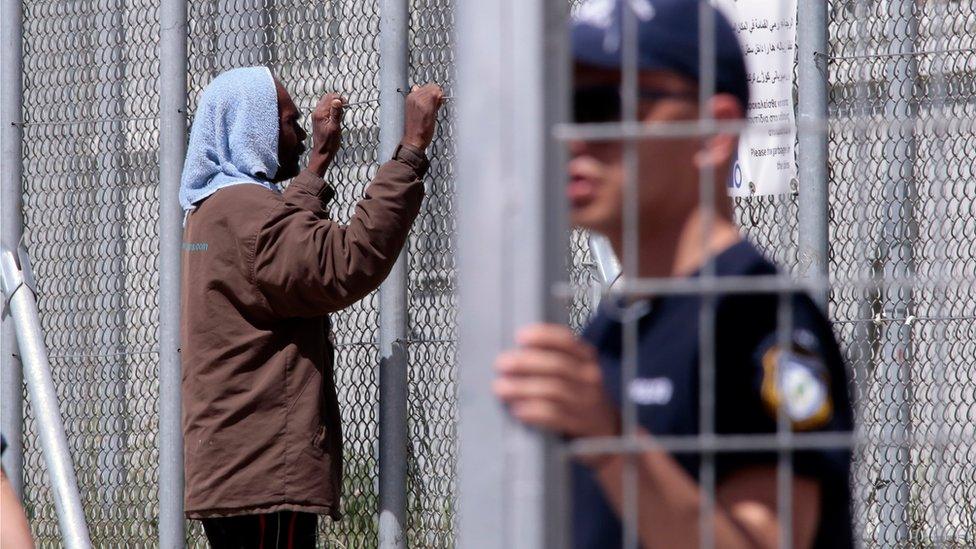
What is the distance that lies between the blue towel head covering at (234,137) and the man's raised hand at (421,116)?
1.37ft

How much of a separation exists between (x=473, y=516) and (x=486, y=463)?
69 mm

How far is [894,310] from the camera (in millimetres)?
4621

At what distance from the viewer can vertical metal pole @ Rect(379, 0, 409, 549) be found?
201 inches

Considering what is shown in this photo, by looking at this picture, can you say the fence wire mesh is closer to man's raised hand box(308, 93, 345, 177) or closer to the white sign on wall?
man's raised hand box(308, 93, 345, 177)

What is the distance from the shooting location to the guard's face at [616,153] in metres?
1.72

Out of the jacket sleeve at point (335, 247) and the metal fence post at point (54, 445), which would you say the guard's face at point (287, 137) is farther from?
the metal fence post at point (54, 445)

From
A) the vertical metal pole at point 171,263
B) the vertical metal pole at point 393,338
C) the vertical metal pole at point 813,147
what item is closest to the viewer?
the vertical metal pole at point 813,147

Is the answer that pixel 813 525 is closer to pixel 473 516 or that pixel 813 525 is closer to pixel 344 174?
pixel 473 516

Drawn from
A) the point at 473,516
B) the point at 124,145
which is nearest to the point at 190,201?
the point at 124,145

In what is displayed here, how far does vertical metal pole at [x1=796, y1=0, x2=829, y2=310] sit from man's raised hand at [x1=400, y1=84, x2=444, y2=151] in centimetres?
113

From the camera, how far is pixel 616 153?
1728 mm

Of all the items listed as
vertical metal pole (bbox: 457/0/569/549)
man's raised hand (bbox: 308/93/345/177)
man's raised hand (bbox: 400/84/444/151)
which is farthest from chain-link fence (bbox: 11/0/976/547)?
vertical metal pole (bbox: 457/0/569/549)

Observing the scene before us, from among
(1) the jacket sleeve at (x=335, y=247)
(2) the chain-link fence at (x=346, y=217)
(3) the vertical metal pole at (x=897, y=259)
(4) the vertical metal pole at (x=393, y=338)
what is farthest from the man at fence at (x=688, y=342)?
(4) the vertical metal pole at (x=393, y=338)

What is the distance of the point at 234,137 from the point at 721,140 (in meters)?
2.90
